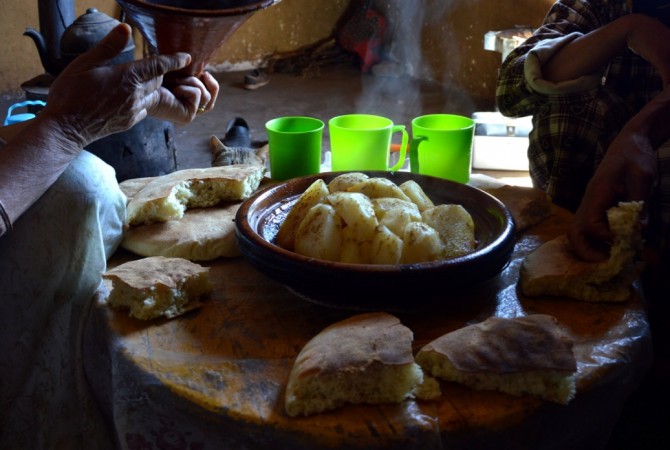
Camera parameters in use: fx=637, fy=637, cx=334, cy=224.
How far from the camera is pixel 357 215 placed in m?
1.28

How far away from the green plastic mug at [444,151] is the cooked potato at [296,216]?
0.52 metres

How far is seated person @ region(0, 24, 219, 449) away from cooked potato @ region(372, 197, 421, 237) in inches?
21.7

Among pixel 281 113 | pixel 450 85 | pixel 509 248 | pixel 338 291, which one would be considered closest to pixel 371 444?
pixel 338 291

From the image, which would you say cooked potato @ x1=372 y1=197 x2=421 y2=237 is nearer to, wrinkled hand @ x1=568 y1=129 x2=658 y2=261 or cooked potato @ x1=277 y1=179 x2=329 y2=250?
cooked potato @ x1=277 y1=179 x2=329 y2=250

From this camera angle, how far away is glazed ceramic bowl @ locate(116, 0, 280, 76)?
1.26m

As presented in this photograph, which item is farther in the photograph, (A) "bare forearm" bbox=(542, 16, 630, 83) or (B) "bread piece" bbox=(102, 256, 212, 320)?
(A) "bare forearm" bbox=(542, 16, 630, 83)

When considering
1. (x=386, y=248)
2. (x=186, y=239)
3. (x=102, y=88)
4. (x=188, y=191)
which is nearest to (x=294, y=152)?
(x=188, y=191)

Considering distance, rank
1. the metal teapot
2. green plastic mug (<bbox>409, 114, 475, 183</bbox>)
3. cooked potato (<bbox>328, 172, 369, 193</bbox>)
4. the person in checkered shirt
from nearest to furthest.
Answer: cooked potato (<bbox>328, 172, 369, 193</bbox>), the person in checkered shirt, green plastic mug (<bbox>409, 114, 475, 183</bbox>), the metal teapot

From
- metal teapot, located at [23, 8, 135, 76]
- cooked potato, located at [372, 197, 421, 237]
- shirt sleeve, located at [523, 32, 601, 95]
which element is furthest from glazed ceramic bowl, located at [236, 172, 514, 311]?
metal teapot, located at [23, 8, 135, 76]

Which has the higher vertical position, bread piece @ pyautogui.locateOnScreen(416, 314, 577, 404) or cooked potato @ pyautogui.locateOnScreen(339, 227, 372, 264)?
cooked potato @ pyautogui.locateOnScreen(339, 227, 372, 264)

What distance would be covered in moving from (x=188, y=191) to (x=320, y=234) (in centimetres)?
58

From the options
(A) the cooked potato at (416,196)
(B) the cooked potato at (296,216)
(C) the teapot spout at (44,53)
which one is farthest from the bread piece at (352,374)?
(C) the teapot spout at (44,53)

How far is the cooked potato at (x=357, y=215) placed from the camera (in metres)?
1.27

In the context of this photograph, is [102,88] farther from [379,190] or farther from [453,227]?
[453,227]
